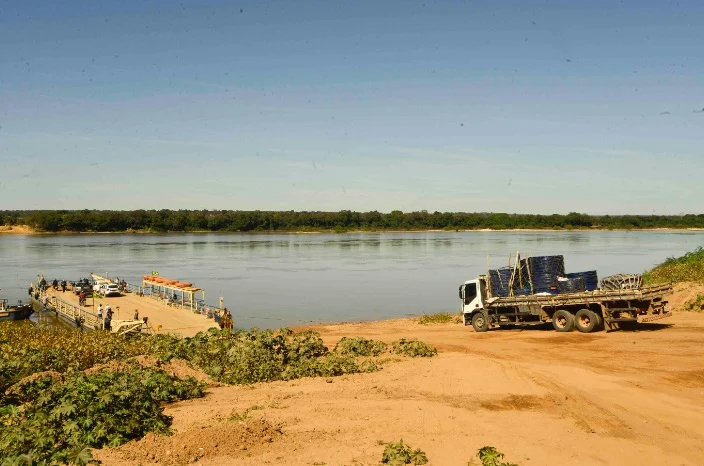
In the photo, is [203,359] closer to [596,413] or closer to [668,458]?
[596,413]

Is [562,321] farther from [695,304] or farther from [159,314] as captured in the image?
[159,314]

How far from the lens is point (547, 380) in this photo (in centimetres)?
1766

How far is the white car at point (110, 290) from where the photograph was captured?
50906 millimetres

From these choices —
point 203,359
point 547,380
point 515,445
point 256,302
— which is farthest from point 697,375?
point 256,302

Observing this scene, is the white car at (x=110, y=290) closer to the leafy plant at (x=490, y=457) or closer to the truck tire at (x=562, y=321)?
the truck tire at (x=562, y=321)

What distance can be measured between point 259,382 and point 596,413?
990 cm

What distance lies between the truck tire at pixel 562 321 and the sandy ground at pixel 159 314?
19.7 meters

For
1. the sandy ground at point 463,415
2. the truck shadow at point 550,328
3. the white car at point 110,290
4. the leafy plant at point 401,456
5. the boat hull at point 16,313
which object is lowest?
the boat hull at point 16,313

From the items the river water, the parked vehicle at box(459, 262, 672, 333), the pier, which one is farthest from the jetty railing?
the parked vehicle at box(459, 262, 672, 333)

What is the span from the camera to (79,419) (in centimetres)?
1161

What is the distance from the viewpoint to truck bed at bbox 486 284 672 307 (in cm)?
2555

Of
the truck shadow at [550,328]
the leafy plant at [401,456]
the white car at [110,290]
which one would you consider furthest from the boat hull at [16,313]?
the leafy plant at [401,456]

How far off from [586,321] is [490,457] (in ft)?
59.4

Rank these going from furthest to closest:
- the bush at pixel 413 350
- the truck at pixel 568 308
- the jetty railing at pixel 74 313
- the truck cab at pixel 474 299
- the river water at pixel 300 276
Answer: the river water at pixel 300 276, the jetty railing at pixel 74 313, the truck cab at pixel 474 299, the truck at pixel 568 308, the bush at pixel 413 350
